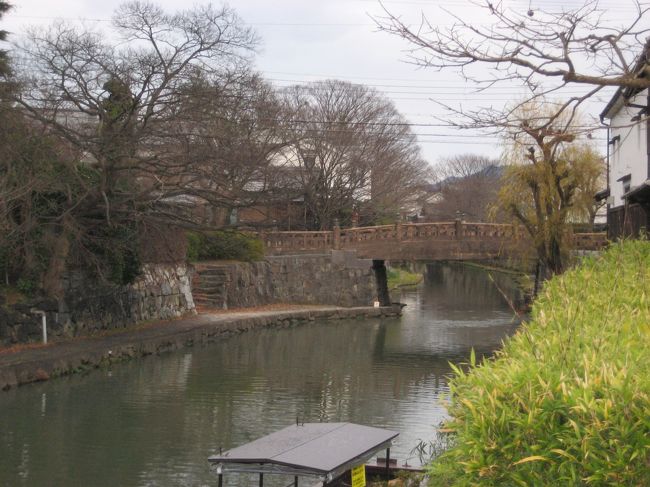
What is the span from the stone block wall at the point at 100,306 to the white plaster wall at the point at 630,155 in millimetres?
12978

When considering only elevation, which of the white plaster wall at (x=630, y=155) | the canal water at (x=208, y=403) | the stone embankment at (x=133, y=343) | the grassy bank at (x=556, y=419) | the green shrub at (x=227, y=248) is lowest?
the canal water at (x=208, y=403)

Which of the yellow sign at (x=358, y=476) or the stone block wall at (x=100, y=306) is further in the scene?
the stone block wall at (x=100, y=306)

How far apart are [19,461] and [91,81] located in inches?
427

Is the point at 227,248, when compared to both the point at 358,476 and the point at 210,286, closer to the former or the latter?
the point at 210,286

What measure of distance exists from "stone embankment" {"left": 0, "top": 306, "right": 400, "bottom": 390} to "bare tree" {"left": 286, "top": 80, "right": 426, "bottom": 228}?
12355 mm

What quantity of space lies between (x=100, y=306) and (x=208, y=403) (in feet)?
23.6

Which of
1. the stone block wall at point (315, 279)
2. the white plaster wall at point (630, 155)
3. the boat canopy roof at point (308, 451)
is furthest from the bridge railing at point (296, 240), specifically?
the boat canopy roof at point (308, 451)

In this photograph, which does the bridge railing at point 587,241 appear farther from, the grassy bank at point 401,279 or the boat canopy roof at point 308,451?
the boat canopy roof at point 308,451

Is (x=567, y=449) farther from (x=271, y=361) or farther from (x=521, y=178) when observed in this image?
(x=521, y=178)

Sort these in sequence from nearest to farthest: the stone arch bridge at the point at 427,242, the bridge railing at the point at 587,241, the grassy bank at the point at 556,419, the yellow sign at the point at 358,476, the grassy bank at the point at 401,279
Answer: the grassy bank at the point at 556,419
the yellow sign at the point at 358,476
the bridge railing at the point at 587,241
the stone arch bridge at the point at 427,242
the grassy bank at the point at 401,279

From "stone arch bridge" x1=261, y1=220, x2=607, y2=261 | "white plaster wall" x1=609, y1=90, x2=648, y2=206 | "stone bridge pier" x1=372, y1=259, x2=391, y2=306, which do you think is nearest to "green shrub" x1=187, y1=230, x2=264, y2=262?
"stone arch bridge" x1=261, y1=220, x2=607, y2=261

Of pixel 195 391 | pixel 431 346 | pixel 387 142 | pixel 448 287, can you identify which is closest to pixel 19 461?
pixel 195 391

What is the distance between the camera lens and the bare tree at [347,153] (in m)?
42.5

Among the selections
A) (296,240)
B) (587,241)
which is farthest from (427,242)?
(296,240)
